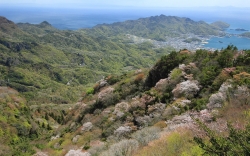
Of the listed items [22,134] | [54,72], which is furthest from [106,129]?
[54,72]

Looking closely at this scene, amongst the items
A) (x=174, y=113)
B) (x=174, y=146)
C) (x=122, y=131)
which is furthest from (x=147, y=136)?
(x=122, y=131)

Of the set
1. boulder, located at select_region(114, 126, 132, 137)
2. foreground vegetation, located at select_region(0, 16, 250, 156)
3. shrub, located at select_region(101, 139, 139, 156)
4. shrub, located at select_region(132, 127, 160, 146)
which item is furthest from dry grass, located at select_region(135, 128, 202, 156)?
boulder, located at select_region(114, 126, 132, 137)

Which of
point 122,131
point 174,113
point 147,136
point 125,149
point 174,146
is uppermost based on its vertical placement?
point 174,146

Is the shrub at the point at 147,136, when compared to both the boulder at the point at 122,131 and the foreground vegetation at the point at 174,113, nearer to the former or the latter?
the foreground vegetation at the point at 174,113

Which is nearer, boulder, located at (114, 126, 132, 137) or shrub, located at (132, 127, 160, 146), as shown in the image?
shrub, located at (132, 127, 160, 146)

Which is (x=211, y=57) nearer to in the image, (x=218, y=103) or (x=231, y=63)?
(x=231, y=63)

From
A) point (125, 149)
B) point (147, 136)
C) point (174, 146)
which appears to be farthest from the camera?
point (147, 136)

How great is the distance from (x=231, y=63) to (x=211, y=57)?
3862 millimetres

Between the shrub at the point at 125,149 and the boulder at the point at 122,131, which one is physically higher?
the shrub at the point at 125,149

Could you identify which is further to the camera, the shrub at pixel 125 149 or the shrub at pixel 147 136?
the shrub at pixel 147 136

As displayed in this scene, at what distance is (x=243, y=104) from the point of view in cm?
1596

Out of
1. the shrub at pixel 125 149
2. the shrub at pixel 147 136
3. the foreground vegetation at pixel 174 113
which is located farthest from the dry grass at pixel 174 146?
the shrub at pixel 147 136

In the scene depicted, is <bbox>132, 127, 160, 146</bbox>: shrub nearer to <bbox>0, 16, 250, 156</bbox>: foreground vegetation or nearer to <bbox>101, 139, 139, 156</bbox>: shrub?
<bbox>0, 16, 250, 156</bbox>: foreground vegetation

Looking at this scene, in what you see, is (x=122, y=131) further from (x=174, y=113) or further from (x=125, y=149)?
(x=125, y=149)
